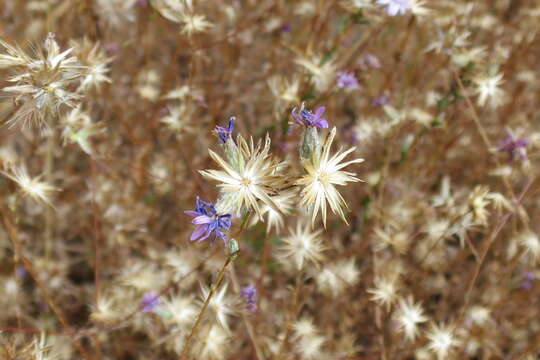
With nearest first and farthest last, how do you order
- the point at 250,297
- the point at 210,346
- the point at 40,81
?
1. the point at 40,81
2. the point at 250,297
3. the point at 210,346

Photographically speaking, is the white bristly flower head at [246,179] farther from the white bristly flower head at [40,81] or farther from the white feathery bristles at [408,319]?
the white feathery bristles at [408,319]

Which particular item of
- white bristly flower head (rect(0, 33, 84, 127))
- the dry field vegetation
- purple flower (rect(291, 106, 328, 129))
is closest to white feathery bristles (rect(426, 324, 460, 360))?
the dry field vegetation

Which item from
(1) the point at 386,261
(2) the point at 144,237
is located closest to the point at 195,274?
(2) the point at 144,237

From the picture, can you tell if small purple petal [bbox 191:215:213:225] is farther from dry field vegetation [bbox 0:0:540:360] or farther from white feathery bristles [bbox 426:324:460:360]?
white feathery bristles [bbox 426:324:460:360]

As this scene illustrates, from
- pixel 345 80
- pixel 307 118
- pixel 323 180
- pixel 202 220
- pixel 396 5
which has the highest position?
pixel 396 5

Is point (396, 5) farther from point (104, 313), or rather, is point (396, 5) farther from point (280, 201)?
point (104, 313)

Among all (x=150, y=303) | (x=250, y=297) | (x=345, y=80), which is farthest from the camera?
(x=345, y=80)

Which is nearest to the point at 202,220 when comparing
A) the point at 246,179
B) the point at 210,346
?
the point at 246,179

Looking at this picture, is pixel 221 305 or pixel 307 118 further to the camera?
pixel 221 305

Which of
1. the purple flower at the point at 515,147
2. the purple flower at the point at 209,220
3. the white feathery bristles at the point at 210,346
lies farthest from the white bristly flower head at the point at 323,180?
the purple flower at the point at 515,147
